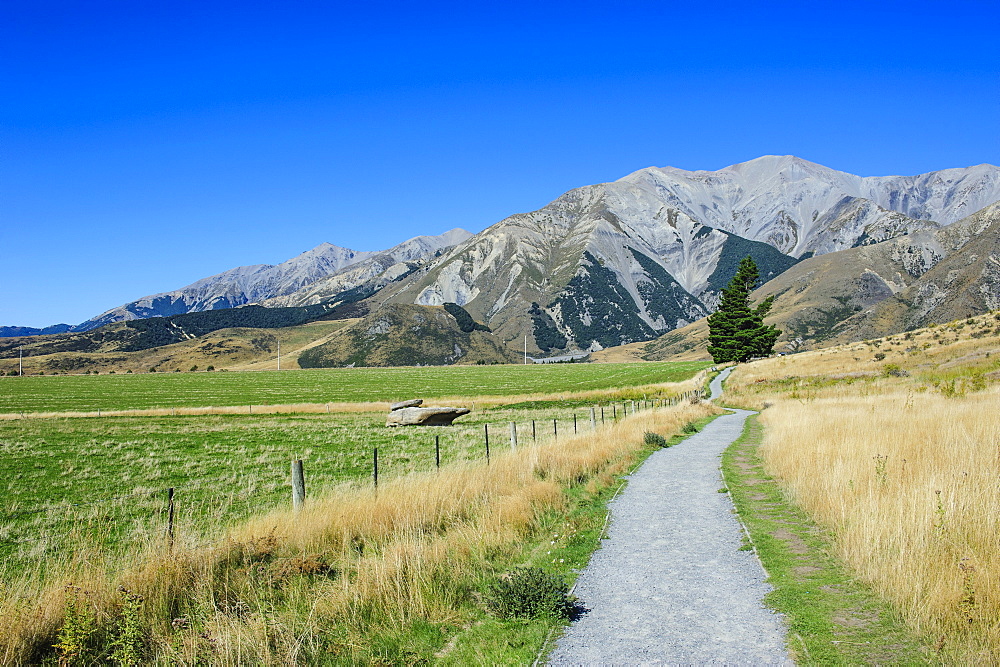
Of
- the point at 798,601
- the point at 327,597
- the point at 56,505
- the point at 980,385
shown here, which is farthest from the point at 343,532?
the point at 980,385

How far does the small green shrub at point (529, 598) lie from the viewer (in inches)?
268

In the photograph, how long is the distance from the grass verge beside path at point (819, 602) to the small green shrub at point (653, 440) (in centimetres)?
1163

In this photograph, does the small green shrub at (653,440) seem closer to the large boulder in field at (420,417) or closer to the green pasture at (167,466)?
the green pasture at (167,466)

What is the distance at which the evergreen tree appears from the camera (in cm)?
9256

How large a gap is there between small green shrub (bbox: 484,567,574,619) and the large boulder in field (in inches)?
1386

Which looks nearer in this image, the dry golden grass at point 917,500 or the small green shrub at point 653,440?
the dry golden grass at point 917,500

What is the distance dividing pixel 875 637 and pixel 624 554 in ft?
12.5

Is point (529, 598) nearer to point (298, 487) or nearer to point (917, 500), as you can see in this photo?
point (298, 487)

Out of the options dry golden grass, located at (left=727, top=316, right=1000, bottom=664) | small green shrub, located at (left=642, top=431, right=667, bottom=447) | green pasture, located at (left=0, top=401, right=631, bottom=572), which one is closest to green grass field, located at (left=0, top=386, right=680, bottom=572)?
green pasture, located at (left=0, top=401, right=631, bottom=572)

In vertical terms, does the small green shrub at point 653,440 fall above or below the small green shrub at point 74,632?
below

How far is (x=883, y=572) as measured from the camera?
22.6 feet

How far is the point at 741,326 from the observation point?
93.8 meters

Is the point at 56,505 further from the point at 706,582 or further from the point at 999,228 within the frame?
the point at 999,228

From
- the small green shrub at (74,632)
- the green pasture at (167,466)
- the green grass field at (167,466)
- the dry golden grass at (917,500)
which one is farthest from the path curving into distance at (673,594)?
the green grass field at (167,466)
